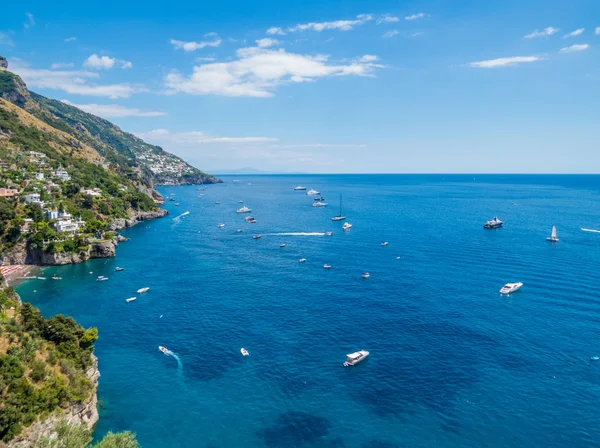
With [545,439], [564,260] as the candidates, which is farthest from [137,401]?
[564,260]

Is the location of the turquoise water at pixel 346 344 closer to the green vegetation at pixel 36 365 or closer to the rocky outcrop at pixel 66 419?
the rocky outcrop at pixel 66 419

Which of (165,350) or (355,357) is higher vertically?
(355,357)

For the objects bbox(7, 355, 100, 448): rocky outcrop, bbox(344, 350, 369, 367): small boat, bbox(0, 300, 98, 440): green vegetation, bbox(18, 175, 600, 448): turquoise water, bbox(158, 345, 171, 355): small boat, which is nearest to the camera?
bbox(7, 355, 100, 448): rocky outcrop

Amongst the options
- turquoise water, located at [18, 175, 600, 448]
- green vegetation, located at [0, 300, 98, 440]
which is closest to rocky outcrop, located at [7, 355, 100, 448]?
green vegetation, located at [0, 300, 98, 440]

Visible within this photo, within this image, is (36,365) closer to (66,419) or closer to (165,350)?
(66,419)

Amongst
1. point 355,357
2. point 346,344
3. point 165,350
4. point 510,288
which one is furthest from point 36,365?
point 510,288

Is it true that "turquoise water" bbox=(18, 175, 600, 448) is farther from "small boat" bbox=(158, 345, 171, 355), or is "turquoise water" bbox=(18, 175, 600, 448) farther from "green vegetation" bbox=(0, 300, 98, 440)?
"green vegetation" bbox=(0, 300, 98, 440)
